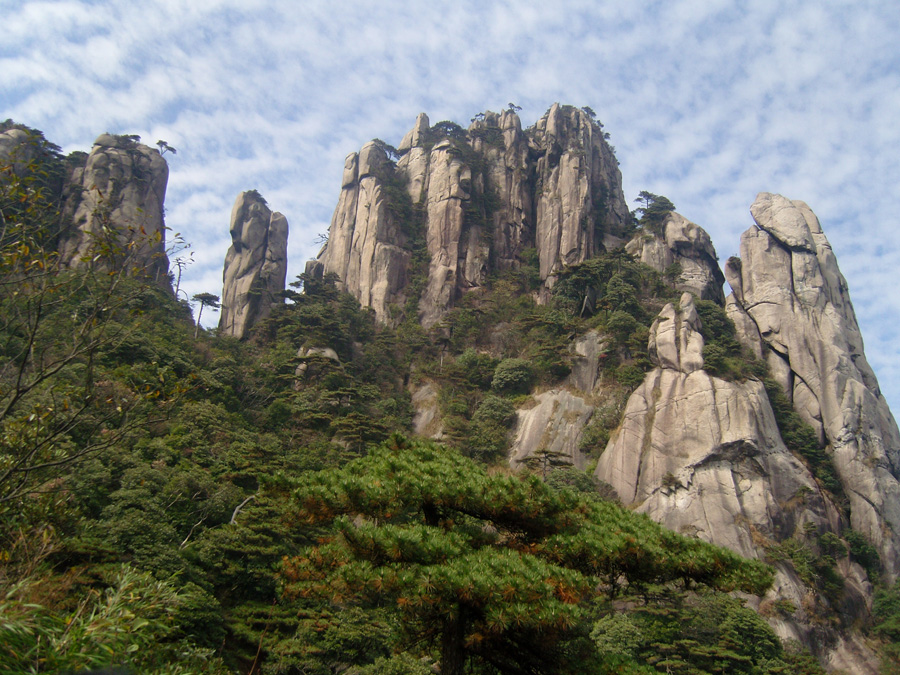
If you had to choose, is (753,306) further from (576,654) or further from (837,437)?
(576,654)

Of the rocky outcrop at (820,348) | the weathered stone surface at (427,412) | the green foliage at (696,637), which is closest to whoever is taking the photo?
the green foliage at (696,637)

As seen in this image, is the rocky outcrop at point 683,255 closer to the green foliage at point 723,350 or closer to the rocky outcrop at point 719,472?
the green foliage at point 723,350

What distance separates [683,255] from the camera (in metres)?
41.1

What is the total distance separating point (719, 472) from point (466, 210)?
26562mm

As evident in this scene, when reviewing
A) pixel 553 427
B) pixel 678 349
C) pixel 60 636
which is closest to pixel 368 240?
pixel 553 427

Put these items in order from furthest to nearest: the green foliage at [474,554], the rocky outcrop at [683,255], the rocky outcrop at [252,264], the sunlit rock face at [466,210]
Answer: the sunlit rock face at [466,210] → the rocky outcrop at [252,264] → the rocky outcrop at [683,255] → the green foliage at [474,554]

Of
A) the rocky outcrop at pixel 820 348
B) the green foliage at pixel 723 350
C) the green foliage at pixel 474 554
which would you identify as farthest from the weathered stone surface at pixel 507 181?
the green foliage at pixel 474 554

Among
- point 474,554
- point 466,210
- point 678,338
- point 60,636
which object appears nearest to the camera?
point 60,636

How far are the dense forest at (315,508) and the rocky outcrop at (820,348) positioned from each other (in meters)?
2.47

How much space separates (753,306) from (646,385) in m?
12.6

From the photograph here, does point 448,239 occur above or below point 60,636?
above

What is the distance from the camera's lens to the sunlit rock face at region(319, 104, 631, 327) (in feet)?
138

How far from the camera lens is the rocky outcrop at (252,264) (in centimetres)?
4006

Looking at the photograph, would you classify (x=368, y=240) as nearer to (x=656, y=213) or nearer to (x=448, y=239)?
(x=448, y=239)
